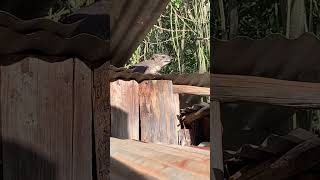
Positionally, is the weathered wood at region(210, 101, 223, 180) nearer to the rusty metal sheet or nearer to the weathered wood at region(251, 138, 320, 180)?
the weathered wood at region(251, 138, 320, 180)

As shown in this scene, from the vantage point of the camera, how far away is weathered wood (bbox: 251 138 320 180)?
1980 mm

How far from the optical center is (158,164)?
396cm

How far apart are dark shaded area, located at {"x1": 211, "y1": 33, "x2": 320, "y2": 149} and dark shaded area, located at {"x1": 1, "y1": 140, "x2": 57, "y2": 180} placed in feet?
2.71

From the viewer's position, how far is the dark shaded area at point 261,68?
1983 mm

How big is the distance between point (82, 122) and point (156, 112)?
15.0 ft

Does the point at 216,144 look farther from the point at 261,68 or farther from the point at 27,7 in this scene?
the point at 27,7

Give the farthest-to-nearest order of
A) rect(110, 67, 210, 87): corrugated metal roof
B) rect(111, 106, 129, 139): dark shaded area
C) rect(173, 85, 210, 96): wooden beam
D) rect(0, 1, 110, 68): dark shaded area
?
rect(173, 85, 210, 96): wooden beam → rect(110, 67, 210, 87): corrugated metal roof → rect(111, 106, 129, 139): dark shaded area → rect(0, 1, 110, 68): dark shaded area

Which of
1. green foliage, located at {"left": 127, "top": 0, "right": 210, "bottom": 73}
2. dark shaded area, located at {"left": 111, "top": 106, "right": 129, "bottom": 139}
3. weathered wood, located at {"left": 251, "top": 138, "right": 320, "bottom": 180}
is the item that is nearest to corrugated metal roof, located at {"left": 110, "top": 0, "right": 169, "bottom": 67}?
dark shaded area, located at {"left": 111, "top": 106, "right": 129, "bottom": 139}

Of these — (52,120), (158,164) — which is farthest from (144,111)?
(52,120)

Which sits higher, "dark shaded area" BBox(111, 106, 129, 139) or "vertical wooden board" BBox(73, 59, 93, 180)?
"vertical wooden board" BBox(73, 59, 93, 180)

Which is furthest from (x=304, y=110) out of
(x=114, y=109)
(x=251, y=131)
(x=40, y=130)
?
(x=114, y=109)

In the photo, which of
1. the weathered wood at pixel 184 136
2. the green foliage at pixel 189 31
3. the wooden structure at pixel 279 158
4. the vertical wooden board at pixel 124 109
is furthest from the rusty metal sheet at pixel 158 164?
the green foliage at pixel 189 31

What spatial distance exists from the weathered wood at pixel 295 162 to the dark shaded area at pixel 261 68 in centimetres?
12

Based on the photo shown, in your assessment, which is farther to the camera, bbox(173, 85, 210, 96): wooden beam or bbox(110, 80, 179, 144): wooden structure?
bbox(173, 85, 210, 96): wooden beam
